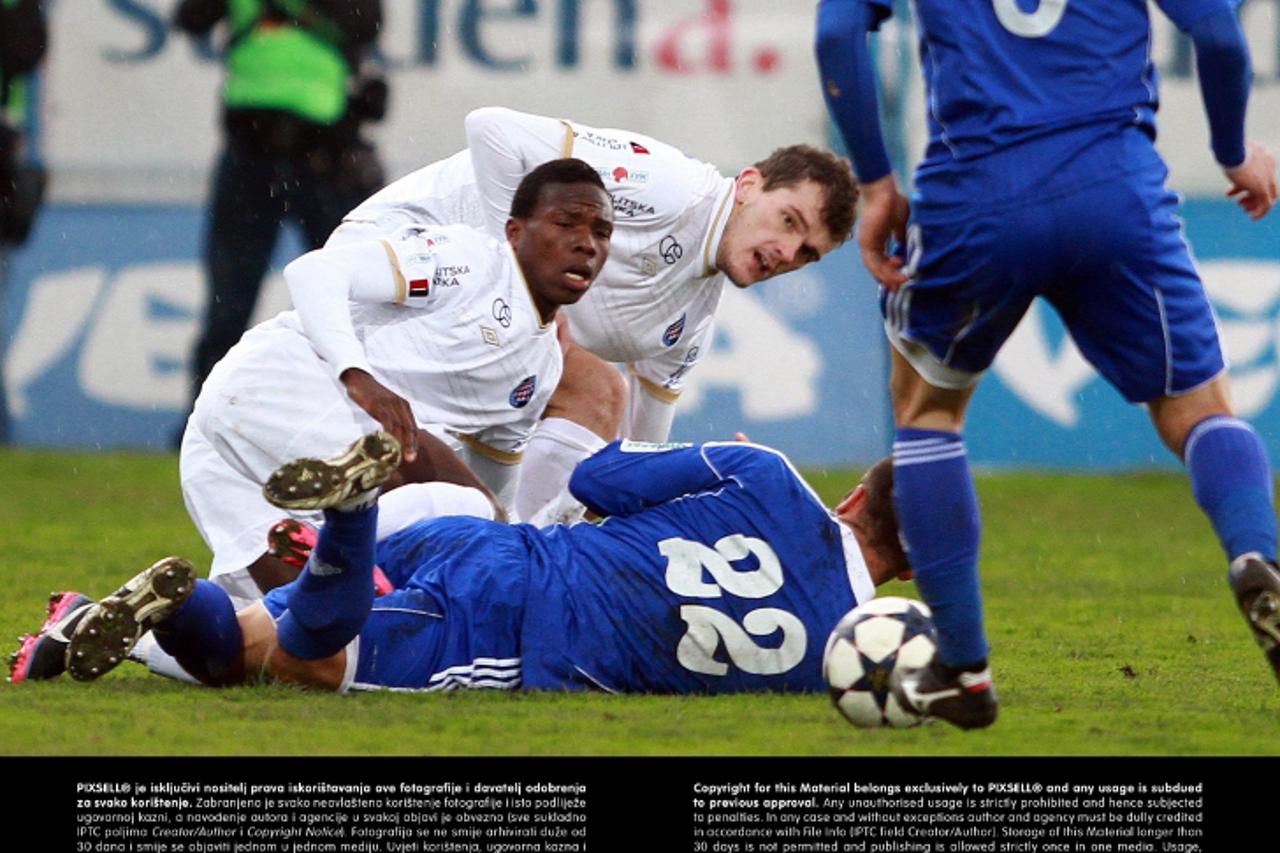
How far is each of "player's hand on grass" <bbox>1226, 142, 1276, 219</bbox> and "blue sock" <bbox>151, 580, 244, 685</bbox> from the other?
7.46 feet

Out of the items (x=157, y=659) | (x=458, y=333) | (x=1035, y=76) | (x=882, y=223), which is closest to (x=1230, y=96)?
(x=1035, y=76)

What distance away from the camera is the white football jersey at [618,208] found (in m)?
6.11

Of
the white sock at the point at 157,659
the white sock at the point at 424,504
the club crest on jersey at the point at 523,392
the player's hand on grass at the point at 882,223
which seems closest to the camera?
the player's hand on grass at the point at 882,223

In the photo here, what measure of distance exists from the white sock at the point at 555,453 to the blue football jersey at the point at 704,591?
162 cm

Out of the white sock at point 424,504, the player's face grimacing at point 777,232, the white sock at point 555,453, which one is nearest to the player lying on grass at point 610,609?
the white sock at point 424,504

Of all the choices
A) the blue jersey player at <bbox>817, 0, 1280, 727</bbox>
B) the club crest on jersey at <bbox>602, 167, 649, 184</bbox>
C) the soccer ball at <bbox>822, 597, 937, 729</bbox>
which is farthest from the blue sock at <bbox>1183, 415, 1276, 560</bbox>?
the club crest on jersey at <bbox>602, 167, 649, 184</bbox>

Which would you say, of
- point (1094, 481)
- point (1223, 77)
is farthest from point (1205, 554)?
point (1223, 77)

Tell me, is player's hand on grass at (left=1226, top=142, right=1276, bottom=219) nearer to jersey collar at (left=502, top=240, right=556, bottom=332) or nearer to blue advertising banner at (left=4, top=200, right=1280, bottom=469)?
jersey collar at (left=502, top=240, right=556, bottom=332)

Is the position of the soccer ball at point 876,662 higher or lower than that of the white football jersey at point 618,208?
lower

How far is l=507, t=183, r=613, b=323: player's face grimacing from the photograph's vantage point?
5.47m

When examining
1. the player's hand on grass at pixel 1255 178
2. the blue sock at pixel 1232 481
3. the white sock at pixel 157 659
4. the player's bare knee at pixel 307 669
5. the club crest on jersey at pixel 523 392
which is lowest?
the white sock at pixel 157 659

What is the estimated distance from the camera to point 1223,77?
158 inches

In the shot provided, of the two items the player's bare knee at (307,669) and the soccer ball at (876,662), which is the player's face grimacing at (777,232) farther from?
the player's bare knee at (307,669)

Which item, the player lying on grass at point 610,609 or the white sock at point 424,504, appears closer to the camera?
the player lying on grass at point 610,609
